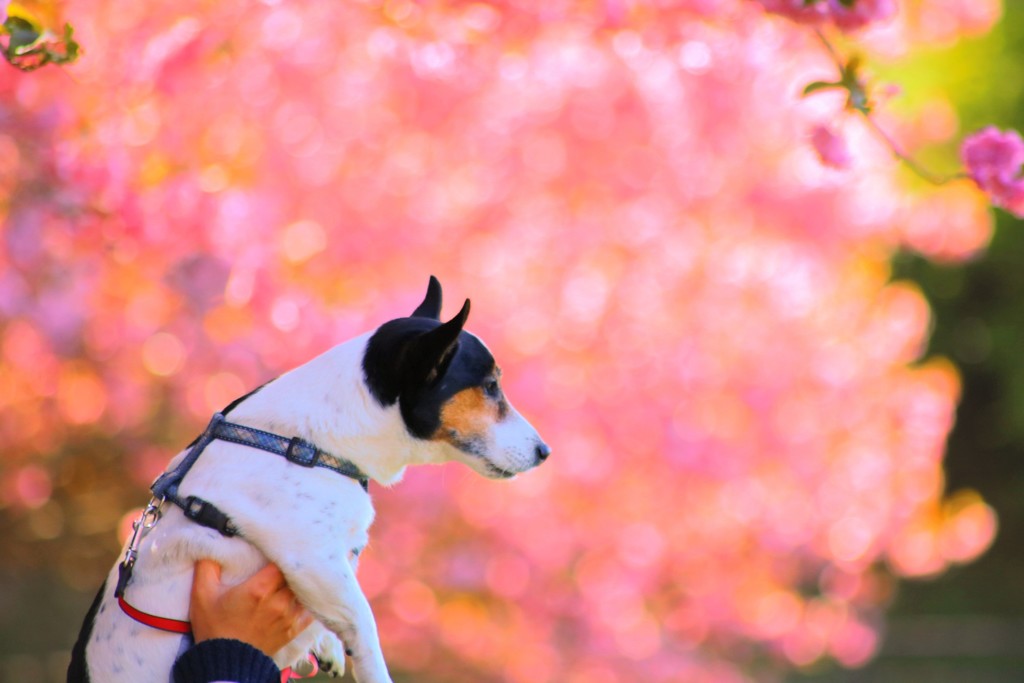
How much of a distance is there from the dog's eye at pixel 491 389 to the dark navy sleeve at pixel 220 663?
69 centimetres

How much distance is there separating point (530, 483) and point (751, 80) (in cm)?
268

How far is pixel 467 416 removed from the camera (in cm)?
232

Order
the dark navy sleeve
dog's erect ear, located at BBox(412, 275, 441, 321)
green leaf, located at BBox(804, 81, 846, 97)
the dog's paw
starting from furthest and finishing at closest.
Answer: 1. green leaf, located at BBox(804, 81, 846, 97)
2. dog's erect ear, located at BBox(412, 275, 441, 321)
3. the dog's paw
4. the dark navy sleeve

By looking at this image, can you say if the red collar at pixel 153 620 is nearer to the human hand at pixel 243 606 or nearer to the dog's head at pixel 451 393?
the human hand at pixel 243 606

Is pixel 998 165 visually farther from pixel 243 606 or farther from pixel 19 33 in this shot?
pixel 19 33

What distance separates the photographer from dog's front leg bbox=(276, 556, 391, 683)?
82.6 inches

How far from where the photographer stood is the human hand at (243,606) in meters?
2.09

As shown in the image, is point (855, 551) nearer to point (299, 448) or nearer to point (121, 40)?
point (121, 40)

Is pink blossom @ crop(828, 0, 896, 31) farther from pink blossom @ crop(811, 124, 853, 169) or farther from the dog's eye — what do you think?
the dog's eye

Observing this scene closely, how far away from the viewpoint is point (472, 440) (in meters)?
2.32

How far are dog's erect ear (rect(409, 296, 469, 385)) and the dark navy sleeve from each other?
608 millimetres

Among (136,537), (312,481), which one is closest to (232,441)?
(312,481)

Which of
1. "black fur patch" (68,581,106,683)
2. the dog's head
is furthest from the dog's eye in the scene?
"black fur patch" (68,581,106,683)

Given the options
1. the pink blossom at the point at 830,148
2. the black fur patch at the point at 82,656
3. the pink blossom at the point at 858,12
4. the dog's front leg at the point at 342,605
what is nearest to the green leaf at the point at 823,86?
the pink blossom at the point at 858,12
